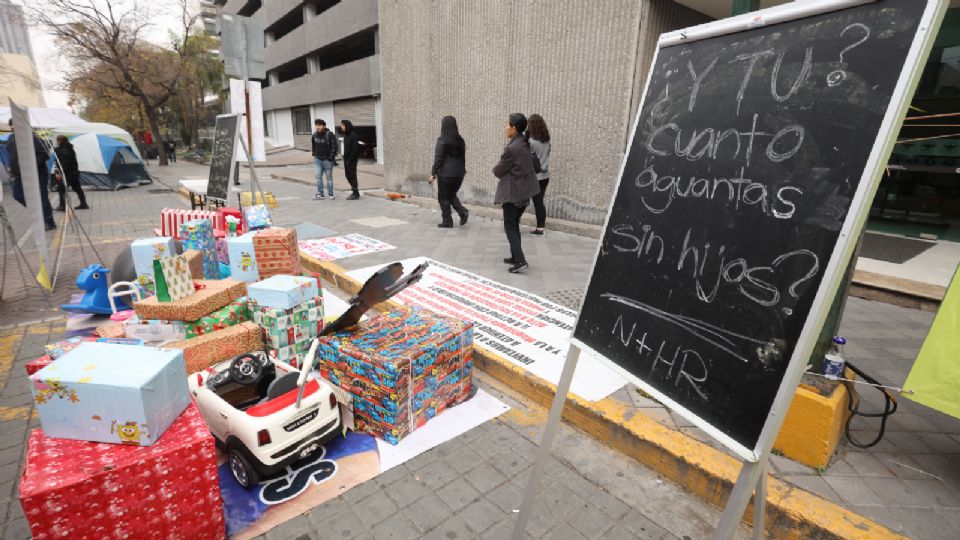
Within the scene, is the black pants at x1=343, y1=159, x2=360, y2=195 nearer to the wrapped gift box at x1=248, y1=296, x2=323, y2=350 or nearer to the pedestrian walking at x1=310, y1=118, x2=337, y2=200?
the pedestrian walking at x1=310, y1=118, x2=337, y2=200

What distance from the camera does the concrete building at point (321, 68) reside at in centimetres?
2270

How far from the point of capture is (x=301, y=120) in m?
32.5

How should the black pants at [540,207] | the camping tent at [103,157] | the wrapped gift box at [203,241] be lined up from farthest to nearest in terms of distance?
the camping tent at [103,157] < the black pants at [540,207] < the wrapped gift box at [203,241]

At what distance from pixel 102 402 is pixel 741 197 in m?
2.62

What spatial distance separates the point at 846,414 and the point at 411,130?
10278mm

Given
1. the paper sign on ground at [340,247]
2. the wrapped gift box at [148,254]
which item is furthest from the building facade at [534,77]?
the wrapped gift box at [148,254]

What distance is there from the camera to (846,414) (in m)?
2.53

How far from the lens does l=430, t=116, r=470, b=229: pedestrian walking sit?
302 inches

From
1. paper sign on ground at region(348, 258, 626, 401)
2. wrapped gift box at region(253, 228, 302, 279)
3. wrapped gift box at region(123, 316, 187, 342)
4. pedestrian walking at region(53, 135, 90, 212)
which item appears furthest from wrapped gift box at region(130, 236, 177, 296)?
pedestrian walking at region(53, 135, 90, 212)

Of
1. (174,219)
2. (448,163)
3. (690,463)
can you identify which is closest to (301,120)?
(448,163)

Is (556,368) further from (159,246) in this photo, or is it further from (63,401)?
(159,246)

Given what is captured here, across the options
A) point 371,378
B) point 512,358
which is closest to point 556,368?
point 512,358

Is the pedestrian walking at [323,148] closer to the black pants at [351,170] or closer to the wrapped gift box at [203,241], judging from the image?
the black pants at [351,170]

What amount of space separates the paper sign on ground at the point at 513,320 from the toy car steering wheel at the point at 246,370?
166 centimetres
